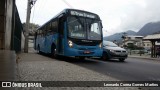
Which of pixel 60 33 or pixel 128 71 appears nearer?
pixel 128 71

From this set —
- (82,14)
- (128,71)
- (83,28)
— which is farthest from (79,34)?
(128,71)

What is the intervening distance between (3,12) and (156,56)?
2675 cm

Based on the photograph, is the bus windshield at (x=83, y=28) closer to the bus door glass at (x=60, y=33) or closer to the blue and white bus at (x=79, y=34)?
the blue and white bus at (x=79, y=34)

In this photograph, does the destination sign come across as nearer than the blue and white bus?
No

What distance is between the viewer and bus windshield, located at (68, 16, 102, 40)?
14.3 m

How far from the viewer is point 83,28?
570 inches

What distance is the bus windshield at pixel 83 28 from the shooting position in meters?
14.3

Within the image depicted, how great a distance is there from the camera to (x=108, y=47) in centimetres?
1794

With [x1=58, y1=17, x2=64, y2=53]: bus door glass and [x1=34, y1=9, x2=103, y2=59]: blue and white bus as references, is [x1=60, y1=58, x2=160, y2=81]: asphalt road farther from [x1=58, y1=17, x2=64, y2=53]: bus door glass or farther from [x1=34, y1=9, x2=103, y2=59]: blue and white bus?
[x1=58, y1=17, x2=64, y2=53]: bus door glass

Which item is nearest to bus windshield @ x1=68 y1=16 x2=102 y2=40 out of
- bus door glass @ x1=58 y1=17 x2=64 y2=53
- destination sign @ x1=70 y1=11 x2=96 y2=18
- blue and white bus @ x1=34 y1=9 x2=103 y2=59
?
blue and white bus @ x1=34 y1=9 x2=103 y2=59

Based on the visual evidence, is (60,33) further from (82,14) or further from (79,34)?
(82,14)

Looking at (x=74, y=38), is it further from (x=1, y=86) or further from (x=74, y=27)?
(x=1, y=86)

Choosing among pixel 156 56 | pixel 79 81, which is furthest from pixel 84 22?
pixel 156 56

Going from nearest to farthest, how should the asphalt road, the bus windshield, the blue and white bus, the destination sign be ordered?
1. the asphalt road
2. the blue and white bus
3. the bus windshield
4. the destination sign
